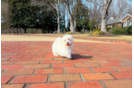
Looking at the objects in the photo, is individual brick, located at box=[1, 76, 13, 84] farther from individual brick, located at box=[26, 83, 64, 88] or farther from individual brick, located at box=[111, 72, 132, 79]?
individual brick, located at box=[111, 72, 132, 79]

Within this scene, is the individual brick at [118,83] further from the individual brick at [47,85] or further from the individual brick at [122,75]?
the individual brick at [47,85]

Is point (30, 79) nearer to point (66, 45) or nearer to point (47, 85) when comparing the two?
point (47, 85)

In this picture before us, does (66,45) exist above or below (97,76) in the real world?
above

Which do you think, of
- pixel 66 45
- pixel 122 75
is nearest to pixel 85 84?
pixel 122 75

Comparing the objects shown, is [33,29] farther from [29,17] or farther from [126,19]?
[126,19]

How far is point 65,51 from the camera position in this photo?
2.43 m

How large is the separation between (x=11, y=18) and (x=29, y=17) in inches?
152

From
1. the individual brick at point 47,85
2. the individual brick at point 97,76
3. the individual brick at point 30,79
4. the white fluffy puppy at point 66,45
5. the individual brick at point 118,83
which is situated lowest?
the individual brick at point 118,83

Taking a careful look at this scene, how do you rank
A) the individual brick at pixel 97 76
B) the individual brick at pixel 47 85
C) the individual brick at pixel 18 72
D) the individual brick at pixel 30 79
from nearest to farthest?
→ 1. the individual brick at pixel 47 85
2. the individual brick at pixel 30 79
3. the individual brick at pixel 97 76
4. the individual brick at pixel 18 72

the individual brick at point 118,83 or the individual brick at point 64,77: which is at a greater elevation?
the individual brick at point 64,77

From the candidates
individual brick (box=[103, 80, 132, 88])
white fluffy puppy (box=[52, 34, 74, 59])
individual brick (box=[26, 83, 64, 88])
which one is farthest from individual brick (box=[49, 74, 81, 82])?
white fluffy puppy (box=[52, 34, 74, 59])

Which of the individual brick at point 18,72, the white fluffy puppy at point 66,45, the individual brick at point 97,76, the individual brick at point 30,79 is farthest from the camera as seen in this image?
the white fluffy puppy at point 66,45

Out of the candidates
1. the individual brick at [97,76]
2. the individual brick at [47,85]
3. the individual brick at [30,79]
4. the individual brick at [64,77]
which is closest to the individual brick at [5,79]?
the individual brick at [30,79]

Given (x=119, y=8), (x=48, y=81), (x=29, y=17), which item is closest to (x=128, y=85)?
(x=48, y=81)
